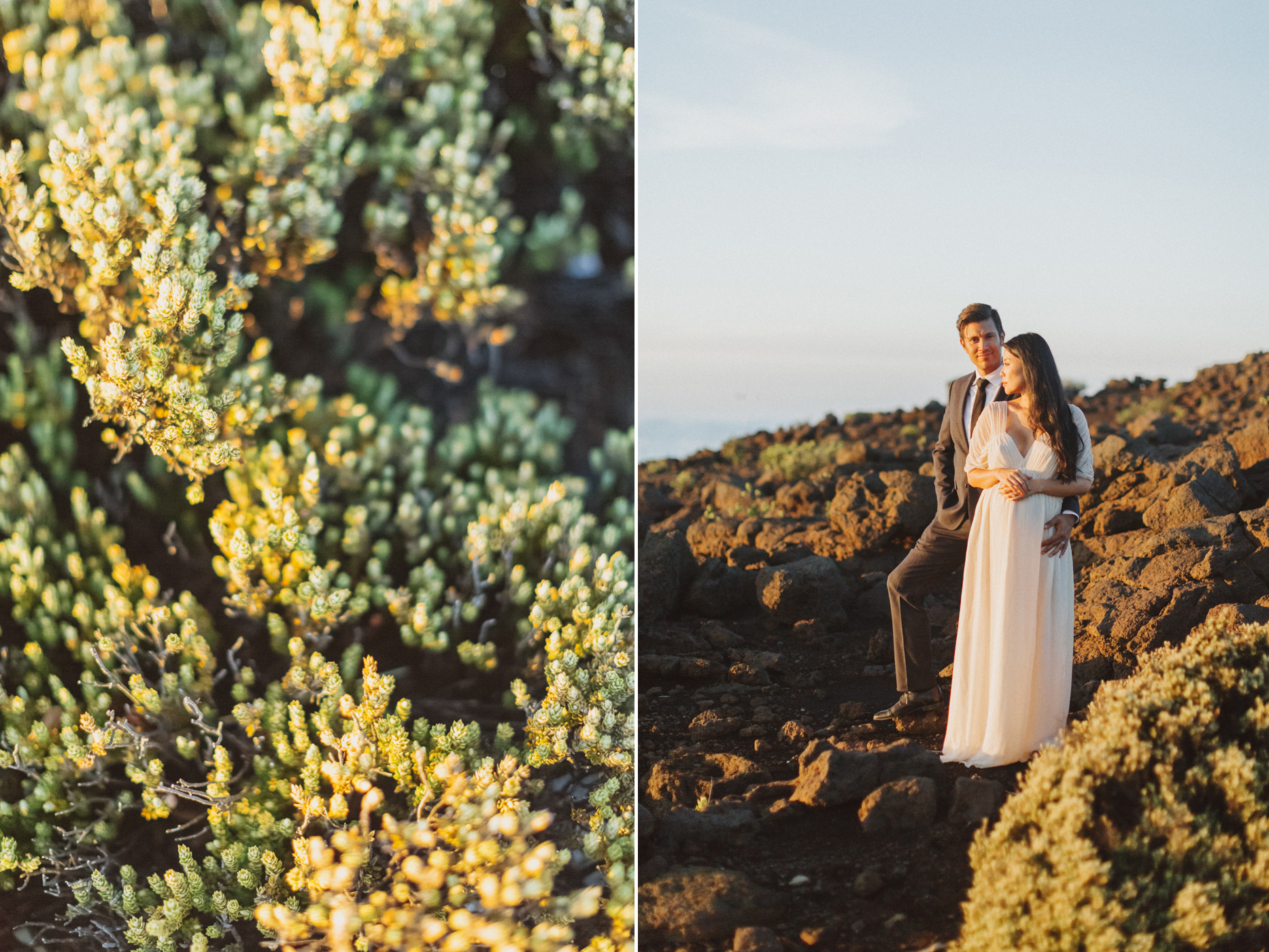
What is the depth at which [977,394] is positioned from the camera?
8.71 feet

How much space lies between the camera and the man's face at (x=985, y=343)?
2617mm

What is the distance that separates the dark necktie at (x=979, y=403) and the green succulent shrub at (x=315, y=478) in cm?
98

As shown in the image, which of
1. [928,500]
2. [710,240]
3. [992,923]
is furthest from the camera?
[928,500]

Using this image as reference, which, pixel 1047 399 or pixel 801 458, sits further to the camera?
pixel 801 458

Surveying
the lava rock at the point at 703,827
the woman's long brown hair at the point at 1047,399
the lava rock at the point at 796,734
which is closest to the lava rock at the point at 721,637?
the lava rock at the point at 796,734

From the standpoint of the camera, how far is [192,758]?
2.71m

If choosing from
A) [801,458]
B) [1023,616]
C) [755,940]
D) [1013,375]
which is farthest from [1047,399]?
[801,458]

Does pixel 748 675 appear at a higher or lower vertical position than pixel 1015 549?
lower

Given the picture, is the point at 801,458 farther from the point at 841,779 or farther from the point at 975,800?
the point at 975,800

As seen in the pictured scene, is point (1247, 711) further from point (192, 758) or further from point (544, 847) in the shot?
point (192, 758)

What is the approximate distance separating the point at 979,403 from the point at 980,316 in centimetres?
24

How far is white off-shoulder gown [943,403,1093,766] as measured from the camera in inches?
101

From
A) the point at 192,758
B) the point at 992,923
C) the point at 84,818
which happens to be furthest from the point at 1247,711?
the point at 84,818

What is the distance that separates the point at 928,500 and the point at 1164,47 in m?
1.84
